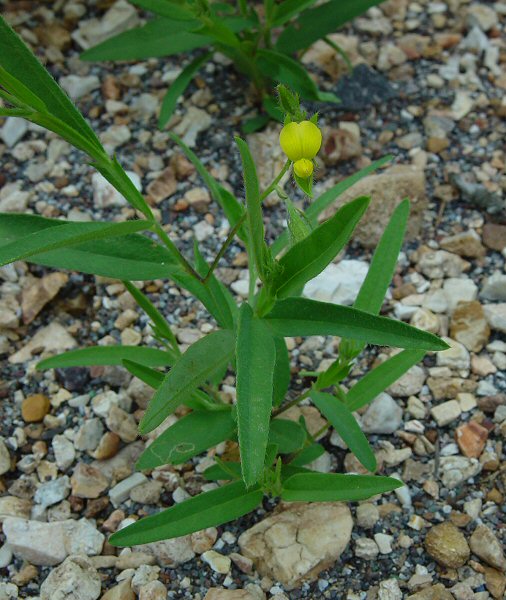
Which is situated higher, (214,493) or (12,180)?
(12,180)

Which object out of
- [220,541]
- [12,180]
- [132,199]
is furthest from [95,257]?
[12,180]

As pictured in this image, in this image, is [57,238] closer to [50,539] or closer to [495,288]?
[50,539]

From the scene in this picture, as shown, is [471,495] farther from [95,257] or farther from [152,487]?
[95,257]

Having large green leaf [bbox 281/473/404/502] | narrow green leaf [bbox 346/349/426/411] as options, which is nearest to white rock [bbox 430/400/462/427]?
narrow green leaf [bbox 346/349/426/411]

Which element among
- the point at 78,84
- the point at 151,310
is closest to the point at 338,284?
the point at 151,310

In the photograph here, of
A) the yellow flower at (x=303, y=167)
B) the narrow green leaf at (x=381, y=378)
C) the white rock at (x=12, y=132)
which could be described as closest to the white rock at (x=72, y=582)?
the narrow green leaf at (x=381, y=378)
